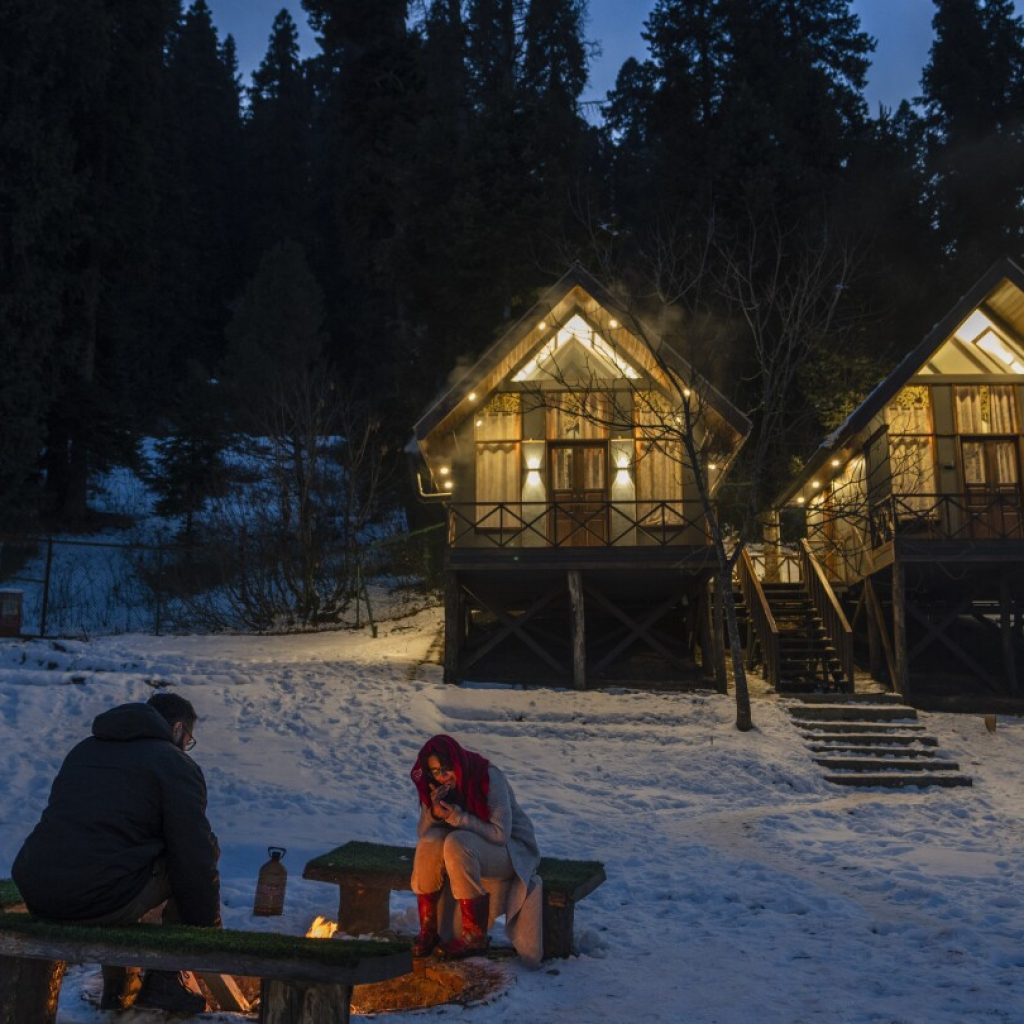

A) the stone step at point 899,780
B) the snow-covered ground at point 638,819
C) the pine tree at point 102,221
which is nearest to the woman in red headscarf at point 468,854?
the snow-covered ground at point 638,819

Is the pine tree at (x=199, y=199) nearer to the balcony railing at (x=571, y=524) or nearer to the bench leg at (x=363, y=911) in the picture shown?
the balcony railing at (x=571, y=524)

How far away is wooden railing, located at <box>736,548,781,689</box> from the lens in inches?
725

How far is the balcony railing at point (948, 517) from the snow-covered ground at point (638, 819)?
369 cm

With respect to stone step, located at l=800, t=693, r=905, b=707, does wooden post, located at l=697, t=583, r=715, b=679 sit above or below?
above

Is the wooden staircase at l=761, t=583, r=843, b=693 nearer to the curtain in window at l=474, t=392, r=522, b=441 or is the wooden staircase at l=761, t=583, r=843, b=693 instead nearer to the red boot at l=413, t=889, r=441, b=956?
the curtain in window at l=474, t=392, r=522, b=441

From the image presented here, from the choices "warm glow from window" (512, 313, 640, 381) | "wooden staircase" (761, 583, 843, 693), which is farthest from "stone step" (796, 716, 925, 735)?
"warm glow from window" (512, 313, 640, 381)

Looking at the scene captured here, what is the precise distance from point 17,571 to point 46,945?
25.6 m

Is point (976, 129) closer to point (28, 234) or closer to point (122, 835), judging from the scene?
point (28, 234)

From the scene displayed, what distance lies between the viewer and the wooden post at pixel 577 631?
1797 centimetres

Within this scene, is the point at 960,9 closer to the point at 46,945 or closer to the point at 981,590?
the point at 981,590

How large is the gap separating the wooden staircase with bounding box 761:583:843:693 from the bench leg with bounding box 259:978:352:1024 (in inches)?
608

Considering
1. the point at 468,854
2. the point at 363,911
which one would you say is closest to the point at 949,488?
the point at 363,911

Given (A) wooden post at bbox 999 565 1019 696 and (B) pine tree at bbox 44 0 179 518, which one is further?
(B) pine tree at bbox 44 0 179 518

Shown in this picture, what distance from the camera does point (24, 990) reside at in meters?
4.30
